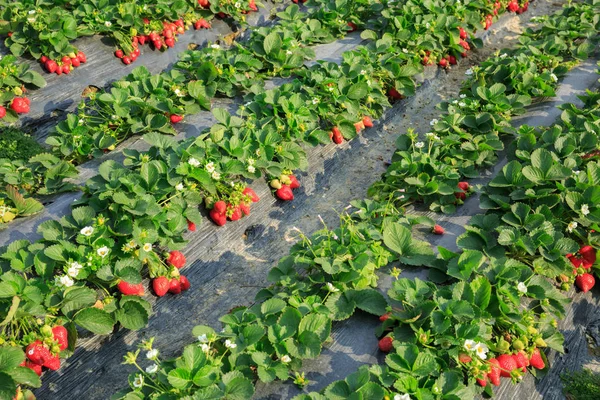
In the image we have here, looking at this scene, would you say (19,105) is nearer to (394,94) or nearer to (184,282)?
(184,282)

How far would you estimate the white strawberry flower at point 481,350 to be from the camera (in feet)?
9.70

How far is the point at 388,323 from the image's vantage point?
129 inches

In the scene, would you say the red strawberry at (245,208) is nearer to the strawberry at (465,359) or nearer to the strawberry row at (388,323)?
the strawberry row at (388,323)

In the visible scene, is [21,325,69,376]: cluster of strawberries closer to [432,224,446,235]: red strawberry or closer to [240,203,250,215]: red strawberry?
[240,203,250,215]: red strawberry

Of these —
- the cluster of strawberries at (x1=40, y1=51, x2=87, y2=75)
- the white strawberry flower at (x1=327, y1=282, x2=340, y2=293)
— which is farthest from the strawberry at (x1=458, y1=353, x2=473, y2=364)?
the cluster of strawberries at (x1=40, y1=51, x2=87, y2=75)

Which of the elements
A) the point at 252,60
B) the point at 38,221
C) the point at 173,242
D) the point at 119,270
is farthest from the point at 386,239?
the point at 252,60

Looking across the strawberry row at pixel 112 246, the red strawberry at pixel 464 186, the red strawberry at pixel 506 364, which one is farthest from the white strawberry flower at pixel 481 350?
the red strawberry at pixel 464 186

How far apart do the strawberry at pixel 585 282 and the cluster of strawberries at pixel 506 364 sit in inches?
30.4

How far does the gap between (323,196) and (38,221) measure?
232 cm

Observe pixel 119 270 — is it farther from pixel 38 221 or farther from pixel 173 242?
pixel 38 221

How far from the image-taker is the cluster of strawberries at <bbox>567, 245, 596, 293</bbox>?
3844 millimetres

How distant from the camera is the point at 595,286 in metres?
4.00

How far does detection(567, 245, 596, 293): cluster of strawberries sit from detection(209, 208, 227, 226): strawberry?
2466 millimetres

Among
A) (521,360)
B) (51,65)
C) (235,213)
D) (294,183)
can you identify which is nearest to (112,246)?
(235,213)
